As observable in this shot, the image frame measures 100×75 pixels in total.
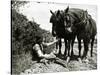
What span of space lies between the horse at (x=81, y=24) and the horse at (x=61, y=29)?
0.17 feet

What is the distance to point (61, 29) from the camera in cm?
271

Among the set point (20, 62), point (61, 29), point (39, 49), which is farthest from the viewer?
point (61, 29)

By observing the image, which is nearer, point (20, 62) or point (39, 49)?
point (20, 62)

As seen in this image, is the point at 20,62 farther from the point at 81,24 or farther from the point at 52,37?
the point at 81,24

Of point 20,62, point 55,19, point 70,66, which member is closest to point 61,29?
point 55,19

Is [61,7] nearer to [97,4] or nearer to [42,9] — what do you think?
[42,9]

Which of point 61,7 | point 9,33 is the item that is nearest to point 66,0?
point 61,7

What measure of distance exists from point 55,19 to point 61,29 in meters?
0.14

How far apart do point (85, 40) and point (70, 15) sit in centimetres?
36

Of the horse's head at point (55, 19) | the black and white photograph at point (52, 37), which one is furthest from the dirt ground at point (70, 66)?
the horse's head at point (55, 19)

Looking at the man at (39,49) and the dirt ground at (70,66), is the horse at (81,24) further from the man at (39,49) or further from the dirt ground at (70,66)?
the man at (39,49)

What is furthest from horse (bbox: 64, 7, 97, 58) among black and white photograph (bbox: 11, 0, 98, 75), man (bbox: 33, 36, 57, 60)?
man (bbox: 33, 36, 57, 60)

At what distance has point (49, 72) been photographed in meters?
2.64

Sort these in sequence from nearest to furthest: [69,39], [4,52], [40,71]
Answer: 1. [4,52]
2. [40,71]
3. [69,39]
